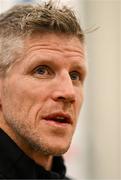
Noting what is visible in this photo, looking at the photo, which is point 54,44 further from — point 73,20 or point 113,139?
point 113,139

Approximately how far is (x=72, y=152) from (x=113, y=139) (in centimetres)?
70

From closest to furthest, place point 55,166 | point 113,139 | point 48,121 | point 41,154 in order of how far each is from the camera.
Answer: point 48,121
point 41,154
point 55,166
point 113,139

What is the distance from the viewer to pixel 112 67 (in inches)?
230

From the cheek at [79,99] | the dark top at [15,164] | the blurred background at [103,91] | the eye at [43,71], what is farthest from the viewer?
the blurred background at [103,91]

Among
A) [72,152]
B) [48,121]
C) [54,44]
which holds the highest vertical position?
[54,44]

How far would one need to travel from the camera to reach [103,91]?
233 inches

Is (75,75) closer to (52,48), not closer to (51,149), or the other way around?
(52,48)

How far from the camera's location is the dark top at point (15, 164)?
7.19ft

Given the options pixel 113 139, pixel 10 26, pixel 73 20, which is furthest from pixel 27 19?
pixel 113 139

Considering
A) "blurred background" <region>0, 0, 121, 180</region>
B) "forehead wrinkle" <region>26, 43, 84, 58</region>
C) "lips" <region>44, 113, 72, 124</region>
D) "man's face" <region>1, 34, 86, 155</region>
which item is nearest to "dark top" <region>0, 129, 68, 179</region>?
"man's face" <region>1, 34, 86, 155</region>

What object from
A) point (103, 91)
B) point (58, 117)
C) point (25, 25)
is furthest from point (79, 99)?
point (103, 91)

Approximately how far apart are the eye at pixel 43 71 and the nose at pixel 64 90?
0.06 meters

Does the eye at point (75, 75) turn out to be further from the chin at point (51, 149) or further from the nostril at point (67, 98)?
the chin at point (51, 149)

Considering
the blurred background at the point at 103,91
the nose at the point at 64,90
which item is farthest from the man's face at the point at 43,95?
the blurred background at the point at 103,91
